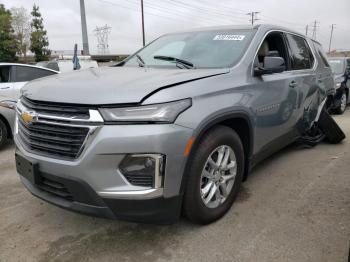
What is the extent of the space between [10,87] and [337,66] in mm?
8392

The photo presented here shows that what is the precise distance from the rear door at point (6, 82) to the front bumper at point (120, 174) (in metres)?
3.84

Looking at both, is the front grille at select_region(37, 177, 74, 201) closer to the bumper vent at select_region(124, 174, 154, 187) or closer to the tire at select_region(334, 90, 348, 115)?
the bumper vent at select_region(124, 174, 154, 187)

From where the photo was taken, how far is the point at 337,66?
9.55 metres

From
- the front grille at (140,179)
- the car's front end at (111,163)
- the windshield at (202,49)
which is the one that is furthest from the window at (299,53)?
the front grille at (140,179)

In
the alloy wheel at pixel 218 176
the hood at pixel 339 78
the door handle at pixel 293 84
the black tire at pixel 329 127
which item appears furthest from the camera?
the hood at pixel 339 78

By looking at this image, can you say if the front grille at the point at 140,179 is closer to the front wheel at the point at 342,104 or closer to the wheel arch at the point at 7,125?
the wheel arch at the point at 7,125

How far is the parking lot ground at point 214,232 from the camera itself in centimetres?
255

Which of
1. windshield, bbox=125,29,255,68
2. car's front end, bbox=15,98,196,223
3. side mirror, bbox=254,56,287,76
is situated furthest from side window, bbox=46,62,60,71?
car's front end, bbox=15,98,196,223

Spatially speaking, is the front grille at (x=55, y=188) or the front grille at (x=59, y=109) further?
the front grille at (x=55, y=188)

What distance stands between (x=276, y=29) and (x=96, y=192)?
9.42 feet

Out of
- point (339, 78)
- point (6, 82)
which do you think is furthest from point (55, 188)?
point (339, 78)

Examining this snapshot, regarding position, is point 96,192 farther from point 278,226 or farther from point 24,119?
point 278,226

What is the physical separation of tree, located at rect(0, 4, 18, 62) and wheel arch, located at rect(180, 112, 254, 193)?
4465 cm

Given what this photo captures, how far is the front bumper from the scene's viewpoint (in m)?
2.23
